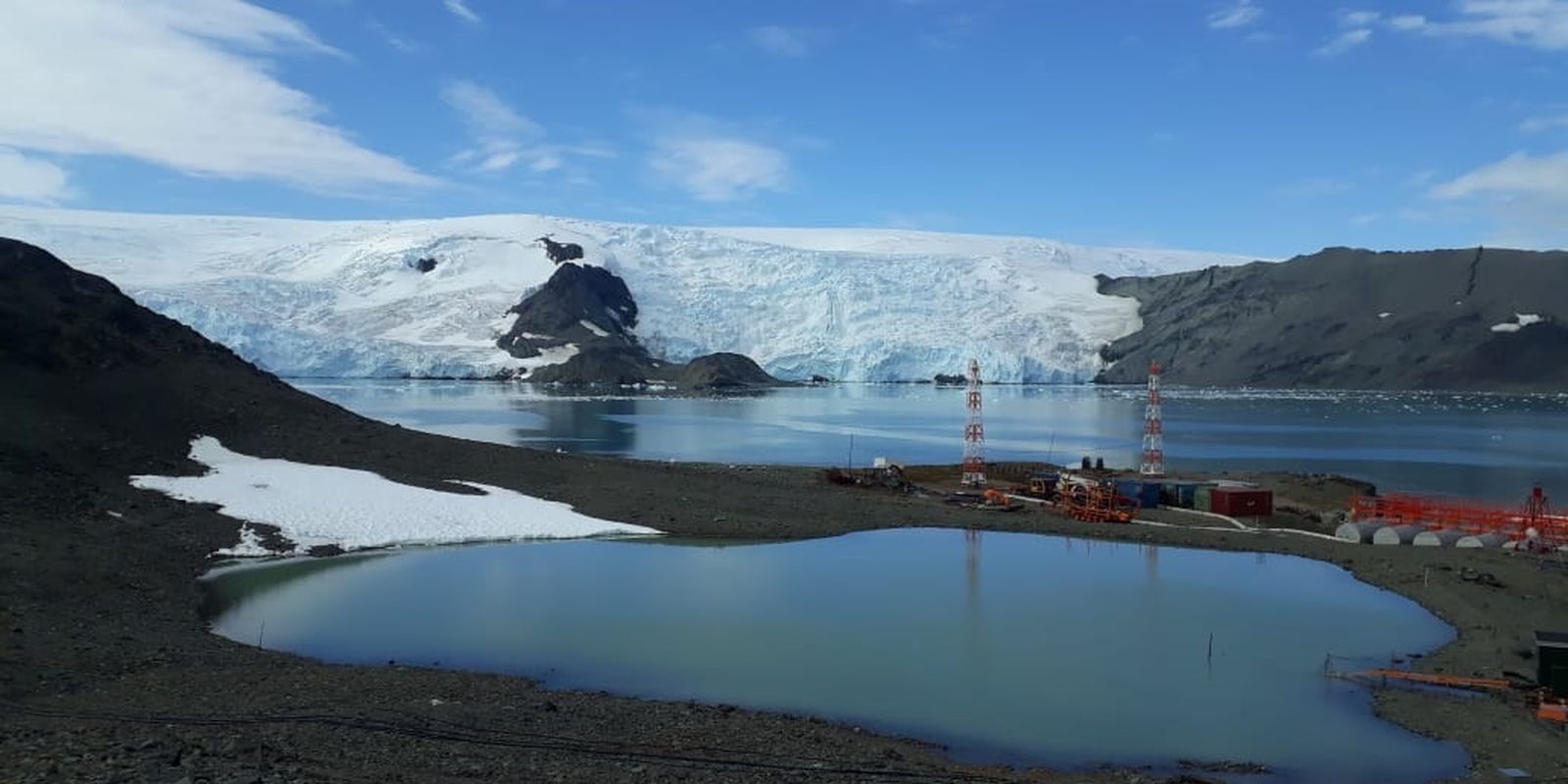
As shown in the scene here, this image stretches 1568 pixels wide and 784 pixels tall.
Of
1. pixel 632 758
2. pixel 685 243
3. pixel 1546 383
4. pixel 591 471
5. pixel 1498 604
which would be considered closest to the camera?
pixel 632 758

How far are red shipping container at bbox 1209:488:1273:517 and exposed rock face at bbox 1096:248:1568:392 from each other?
353 feet

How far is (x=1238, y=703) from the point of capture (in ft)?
48.8

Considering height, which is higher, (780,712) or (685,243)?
(685,243)

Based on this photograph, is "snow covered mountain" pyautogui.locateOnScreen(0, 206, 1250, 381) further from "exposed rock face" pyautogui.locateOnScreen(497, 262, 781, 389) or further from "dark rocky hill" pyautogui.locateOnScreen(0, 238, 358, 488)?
"dark rocky hill" pyautogui.locateOnScreen(0, 238, 358, 488)

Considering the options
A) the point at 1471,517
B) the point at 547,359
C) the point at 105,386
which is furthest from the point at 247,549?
the point at 547,359

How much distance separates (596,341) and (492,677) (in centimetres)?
11750

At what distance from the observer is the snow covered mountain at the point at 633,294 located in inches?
4582

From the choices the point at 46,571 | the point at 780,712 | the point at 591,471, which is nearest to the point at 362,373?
the point at 591,471

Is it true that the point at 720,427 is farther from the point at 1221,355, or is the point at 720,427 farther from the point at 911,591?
the point at 1221,355

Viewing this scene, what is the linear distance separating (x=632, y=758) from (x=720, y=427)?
58.6m

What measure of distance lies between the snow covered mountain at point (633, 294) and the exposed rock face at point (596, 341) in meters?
2.37

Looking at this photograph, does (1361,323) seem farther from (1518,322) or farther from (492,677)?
(492,677)

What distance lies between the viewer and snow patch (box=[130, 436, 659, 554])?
2481 centimetres

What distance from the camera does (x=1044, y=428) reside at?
242 ft
